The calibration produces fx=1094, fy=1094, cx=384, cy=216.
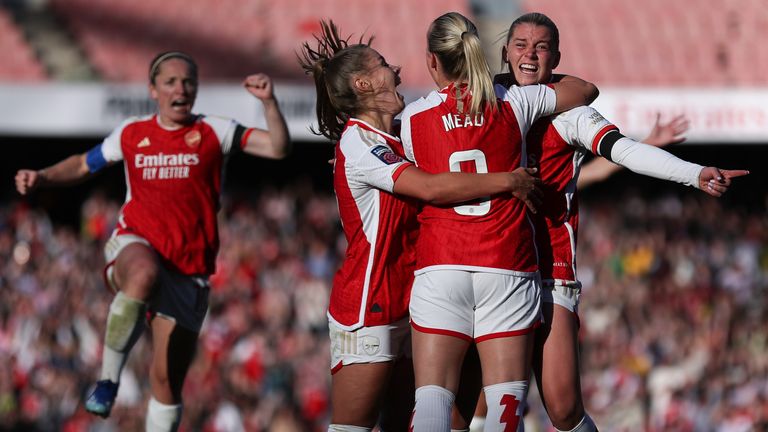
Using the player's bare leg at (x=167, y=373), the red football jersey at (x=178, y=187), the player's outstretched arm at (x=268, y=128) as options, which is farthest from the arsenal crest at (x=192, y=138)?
the player's bare leg at (x=167, y=373)

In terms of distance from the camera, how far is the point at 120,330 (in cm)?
648

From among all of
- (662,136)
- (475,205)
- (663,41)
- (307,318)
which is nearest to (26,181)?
(475,205)

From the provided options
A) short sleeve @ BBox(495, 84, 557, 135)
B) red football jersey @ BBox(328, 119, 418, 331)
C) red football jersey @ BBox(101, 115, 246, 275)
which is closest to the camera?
short sleeve @ BBox(495, 84, 557, 135)

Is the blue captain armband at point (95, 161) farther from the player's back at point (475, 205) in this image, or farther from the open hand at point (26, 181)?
the player's back at point (475, 205)

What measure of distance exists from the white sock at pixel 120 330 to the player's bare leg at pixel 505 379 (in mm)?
2560

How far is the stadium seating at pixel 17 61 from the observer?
1769 cm

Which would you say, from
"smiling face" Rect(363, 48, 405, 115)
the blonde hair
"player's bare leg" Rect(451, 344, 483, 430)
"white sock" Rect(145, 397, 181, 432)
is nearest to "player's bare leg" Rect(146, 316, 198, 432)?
"white sock" Rect(145, 397, 181, 432)

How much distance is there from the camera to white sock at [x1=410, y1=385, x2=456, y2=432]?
15.1 feet

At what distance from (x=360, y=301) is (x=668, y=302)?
439 inches

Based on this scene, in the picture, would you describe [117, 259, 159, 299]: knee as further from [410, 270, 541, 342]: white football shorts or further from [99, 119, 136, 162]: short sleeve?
[410, 270, 541, 342]: white football shorts

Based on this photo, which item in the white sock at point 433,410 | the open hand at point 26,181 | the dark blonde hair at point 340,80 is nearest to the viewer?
the white sock at point 433,410

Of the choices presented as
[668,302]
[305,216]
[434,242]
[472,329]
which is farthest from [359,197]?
[305,216]

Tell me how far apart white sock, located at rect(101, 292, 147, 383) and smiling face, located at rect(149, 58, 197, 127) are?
3.82ft

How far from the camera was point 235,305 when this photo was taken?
14836mm
